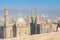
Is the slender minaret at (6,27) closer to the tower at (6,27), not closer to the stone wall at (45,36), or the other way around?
the tower at (6,27)

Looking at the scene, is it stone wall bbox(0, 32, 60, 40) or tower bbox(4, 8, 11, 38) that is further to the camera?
tower bbox(4, 8, 11, 38)

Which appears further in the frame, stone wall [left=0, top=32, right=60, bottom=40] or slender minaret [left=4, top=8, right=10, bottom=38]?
slender minaret [left=4, top=8, right=10, bottom=38]

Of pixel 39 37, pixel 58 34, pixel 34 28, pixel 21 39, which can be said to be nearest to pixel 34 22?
pixel 34 28

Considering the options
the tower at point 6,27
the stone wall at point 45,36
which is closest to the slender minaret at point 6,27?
the tower at point 6,27

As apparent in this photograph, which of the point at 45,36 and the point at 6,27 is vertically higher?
the point at 6,27

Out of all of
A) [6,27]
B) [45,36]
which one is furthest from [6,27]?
[45,36]

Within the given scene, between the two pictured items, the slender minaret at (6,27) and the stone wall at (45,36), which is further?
the slender minaret at (6,27)

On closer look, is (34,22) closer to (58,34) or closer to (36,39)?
(58,34)

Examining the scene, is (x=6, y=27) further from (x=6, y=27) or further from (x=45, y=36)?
(x=45, y=36)

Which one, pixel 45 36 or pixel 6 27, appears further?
pixel 6 27

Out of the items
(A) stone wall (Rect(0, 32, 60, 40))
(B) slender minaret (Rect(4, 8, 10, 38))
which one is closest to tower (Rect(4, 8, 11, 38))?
(B) slender minaret (Rect(4, 8, 10, 38))

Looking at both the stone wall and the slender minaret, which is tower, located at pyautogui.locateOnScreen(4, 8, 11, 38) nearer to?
the slender minaret
